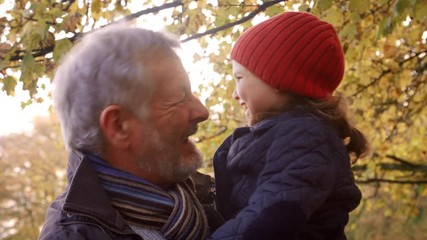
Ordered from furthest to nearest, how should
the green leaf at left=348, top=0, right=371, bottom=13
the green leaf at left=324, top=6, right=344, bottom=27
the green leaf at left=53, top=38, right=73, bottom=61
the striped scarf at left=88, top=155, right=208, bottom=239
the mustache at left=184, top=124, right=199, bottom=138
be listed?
1. the green leaf at left=324, top=6, right=344, bottom=27
2. the green leaf at left=53, top=38, right=73, bottom=61
3. the green leaf at left=348, top=0, right=371, bottom=13
4. the mustache at left=184, top=124, right=199, bottom=138
5. the striped scarf at left=88, top=155, right=208, bottom=239

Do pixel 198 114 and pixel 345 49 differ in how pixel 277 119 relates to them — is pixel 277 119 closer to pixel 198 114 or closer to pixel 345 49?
pixel 198 114

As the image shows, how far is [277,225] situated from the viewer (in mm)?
1856

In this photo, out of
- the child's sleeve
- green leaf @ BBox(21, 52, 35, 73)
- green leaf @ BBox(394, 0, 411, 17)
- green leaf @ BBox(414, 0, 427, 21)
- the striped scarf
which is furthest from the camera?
green leaf @ BBox(21, 52, 35, 73)

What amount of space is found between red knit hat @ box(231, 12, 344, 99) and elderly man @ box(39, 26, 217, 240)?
0.97ft

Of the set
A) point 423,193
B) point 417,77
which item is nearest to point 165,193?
point 417,77

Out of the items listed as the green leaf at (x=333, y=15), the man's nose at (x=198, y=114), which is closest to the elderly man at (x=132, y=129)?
the man's nose at (x=198, y=114)

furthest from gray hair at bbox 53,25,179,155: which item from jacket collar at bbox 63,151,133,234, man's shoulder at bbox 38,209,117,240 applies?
man's shoulder at bbox 38,209,117,240

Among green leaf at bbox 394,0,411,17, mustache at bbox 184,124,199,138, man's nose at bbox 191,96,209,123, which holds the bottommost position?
mustache at bbox 184,124,199,138

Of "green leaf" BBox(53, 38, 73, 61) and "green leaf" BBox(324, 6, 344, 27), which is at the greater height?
"green leaf" BBox(324, 6, 344, 27)

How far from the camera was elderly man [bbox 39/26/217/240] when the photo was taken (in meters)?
2.05

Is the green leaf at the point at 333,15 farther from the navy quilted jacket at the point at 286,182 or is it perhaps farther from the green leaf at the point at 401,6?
the navy quilted jacket at the point at 286,182

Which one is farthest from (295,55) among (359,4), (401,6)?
(359,4)

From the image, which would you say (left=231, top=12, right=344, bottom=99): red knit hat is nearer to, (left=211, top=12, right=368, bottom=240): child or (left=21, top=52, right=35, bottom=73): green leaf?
(left=211, top=12, right=368, bottom=240): child

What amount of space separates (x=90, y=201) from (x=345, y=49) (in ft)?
11.1
